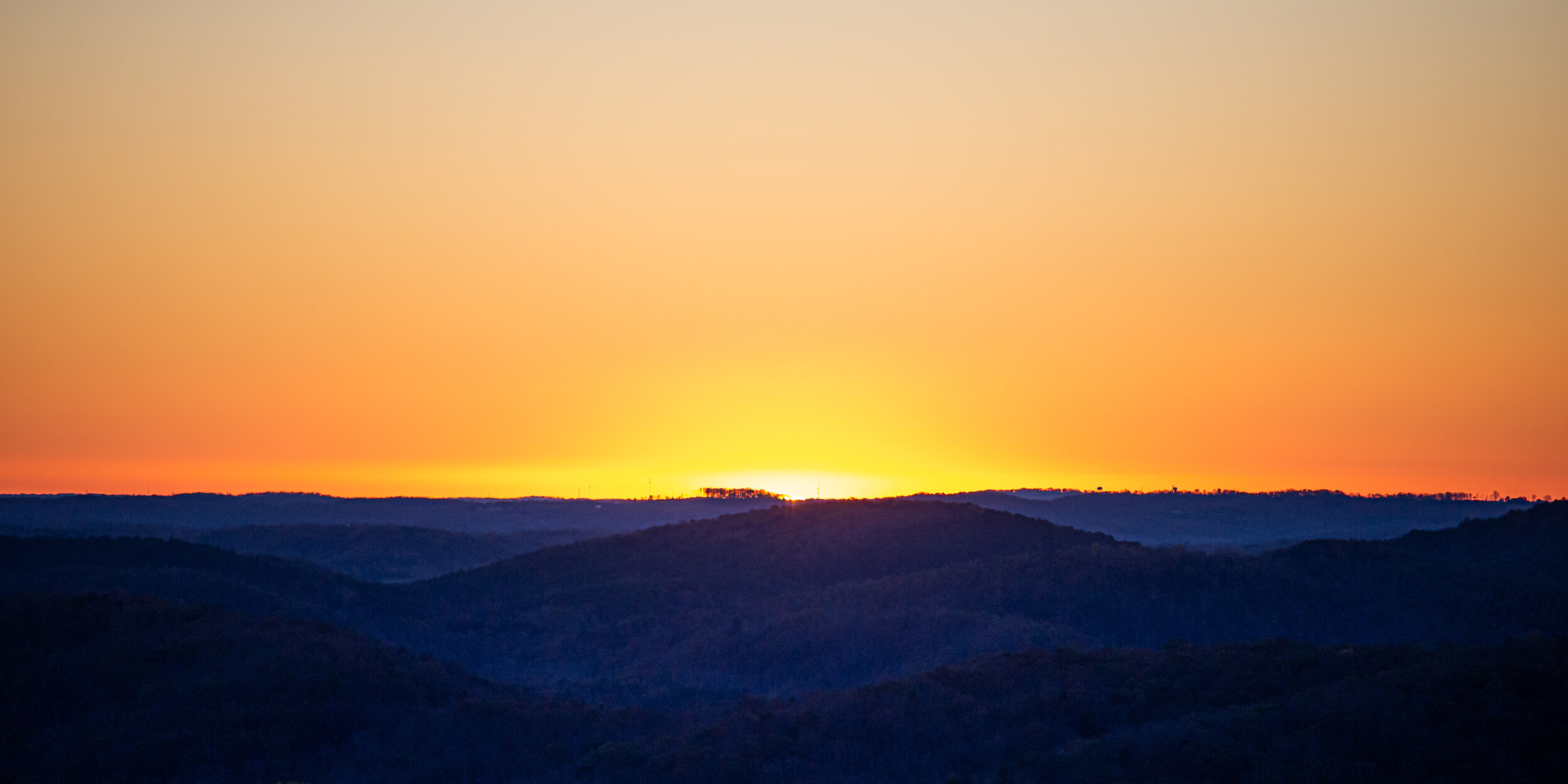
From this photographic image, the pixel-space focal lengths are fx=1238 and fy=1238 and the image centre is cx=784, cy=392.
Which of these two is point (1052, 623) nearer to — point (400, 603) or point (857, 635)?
point (857, 635)

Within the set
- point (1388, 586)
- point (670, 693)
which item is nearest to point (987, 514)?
point (1388, 586)

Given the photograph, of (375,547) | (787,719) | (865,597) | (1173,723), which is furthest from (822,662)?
(375,547)

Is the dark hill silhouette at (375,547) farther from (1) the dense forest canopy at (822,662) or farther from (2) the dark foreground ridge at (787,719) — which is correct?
(2) the dark foreground ridge at (787,719)

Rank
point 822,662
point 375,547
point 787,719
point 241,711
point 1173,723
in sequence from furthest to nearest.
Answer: point 375,547 → point 822,662 → point 241,711 → point 787,719 → point 1173,723

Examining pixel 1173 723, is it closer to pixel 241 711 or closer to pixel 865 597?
pixel 241 711

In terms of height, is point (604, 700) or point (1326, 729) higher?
point (1326, 729)

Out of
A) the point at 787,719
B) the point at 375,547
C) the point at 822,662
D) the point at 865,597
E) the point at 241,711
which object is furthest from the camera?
the point at 375,547

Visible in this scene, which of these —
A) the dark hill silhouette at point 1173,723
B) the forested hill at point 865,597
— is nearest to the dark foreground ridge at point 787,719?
the dark hill silhouette at point 1173,723
